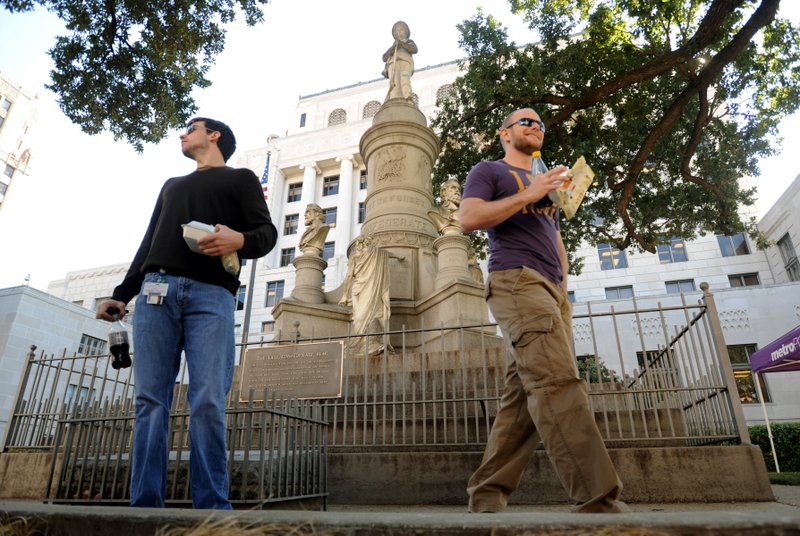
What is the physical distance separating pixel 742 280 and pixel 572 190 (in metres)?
32.6

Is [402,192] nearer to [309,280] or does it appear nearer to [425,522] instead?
[309,280]

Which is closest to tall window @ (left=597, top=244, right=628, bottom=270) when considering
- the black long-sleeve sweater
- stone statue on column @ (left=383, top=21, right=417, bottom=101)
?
stone statue on column @ (left=383, top=21, right=417, bottom=101)

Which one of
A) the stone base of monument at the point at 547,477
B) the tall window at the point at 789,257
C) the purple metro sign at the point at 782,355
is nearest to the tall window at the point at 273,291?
the purple metro sign at the point at 782,355

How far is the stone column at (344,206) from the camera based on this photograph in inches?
1635

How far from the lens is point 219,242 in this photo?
2.67 metres

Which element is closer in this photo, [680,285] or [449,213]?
[449,213]

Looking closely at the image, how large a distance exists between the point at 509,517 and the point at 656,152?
49.3 feet

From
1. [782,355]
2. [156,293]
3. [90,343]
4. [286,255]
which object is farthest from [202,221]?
[286,255]

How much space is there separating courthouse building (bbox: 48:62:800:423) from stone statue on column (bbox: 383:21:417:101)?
97 centimetres

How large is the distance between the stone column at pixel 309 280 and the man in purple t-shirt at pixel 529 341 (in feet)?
22.6

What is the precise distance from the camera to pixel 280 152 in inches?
1853

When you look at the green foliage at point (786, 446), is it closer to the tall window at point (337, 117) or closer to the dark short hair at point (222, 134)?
the dark short hair at point (222, 134)

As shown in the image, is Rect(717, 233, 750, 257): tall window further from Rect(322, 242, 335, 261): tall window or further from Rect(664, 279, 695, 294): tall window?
Rect(322, 242, 335, 261): tall window

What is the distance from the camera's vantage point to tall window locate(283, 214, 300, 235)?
145ft
